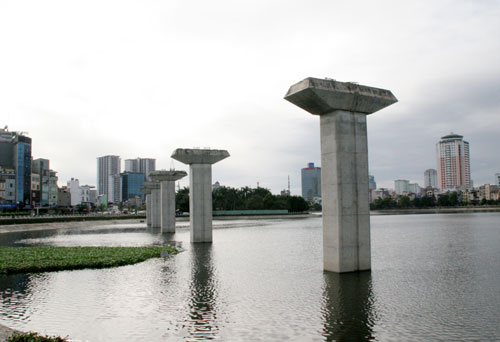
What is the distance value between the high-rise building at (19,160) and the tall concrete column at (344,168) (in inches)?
3826

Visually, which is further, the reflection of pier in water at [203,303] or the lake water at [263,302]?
the reflection of pier in water at [203,303]

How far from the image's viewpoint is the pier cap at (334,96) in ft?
60.1

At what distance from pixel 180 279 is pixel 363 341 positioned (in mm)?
10241

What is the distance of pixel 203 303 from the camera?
45.2 ft

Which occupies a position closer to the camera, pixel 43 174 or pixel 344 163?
pixel 344 163

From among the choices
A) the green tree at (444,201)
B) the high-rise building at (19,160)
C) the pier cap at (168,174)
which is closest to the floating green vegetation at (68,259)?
the pier cap at (168,174)

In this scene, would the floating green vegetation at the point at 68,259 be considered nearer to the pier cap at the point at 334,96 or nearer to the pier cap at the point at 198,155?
the pier cap at the point at 198,155

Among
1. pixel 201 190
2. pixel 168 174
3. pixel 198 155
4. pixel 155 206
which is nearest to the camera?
pixel 198 155

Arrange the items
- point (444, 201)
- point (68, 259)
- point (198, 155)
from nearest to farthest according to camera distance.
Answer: point (68, 259), point (198, 155), point (444, 201)

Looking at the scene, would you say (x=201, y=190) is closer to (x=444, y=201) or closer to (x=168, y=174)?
(x=168, y=174)

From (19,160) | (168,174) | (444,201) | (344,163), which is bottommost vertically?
(444,201)

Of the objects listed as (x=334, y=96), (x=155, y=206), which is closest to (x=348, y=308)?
(x=334, y=96)

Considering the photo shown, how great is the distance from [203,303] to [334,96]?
34.7 feet

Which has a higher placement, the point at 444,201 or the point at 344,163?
the point at 344,163
